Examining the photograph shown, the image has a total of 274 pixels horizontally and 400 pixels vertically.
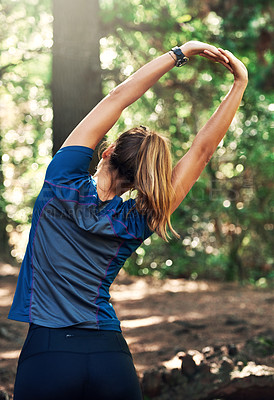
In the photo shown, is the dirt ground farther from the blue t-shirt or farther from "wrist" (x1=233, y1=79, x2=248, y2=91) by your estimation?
"wrist" (x1=233, y1=79, x2=248, y2=91)

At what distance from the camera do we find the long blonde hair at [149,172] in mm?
2100

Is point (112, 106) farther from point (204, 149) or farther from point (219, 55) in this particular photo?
point (219, 55)

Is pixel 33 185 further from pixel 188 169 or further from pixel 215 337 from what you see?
pixel 188 169

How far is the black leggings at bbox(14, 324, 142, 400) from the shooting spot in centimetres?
180

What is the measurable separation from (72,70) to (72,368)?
125 inches

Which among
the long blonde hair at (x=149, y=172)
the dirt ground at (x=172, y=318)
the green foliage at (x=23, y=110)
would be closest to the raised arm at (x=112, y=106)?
the long blonde hair at (x=149, y=172)

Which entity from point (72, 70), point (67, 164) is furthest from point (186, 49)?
point (72, 70)

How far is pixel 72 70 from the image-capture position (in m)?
4.52

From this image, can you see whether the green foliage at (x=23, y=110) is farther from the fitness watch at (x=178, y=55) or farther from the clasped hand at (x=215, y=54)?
the fitness watch at (x=178, y=55)

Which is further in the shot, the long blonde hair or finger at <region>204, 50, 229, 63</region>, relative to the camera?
finger at <region>204, 50, 229, 63</region>

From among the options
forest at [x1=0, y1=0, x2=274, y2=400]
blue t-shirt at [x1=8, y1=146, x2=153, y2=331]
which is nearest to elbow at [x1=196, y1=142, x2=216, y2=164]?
blue t-shirt at [x1=8, y1=146, x2=153, y2=331]

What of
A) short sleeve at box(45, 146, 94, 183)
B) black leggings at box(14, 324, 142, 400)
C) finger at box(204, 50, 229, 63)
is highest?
Answer: finger at box(204, 50, 229, 63)

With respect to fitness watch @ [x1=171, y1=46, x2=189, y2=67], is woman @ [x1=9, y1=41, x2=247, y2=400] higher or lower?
lower

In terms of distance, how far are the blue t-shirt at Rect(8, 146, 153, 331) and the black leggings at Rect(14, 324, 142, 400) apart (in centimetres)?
6
